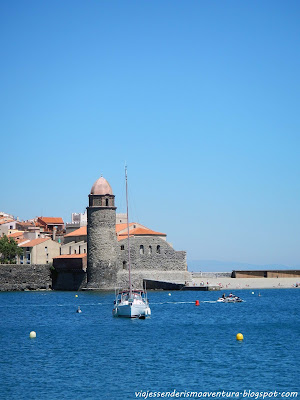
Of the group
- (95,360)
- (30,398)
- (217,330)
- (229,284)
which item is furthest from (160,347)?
(229,284)

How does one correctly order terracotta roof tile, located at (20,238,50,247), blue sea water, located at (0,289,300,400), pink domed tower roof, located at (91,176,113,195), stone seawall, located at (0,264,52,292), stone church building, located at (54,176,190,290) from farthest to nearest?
terracotta roof tile, located at (20,238,50,247) < stone seawall, located at (0,264,52,292) < pink domed tower roof, located at (91,176,113,195) < stone church building, located at (54,176,190,290) < blue sea water, located at (0,289,300,400)

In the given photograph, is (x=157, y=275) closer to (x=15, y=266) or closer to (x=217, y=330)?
(x=15, y=266)

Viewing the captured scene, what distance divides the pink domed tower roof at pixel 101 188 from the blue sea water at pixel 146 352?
18.4 metres

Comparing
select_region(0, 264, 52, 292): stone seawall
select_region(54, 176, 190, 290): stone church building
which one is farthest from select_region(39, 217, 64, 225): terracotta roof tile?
select_region(0, 264, 52, 292): stone seawall

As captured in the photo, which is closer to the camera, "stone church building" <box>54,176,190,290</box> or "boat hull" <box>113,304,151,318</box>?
"boat hull" <box>113,304,151,318</box>

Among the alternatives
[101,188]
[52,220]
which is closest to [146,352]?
[101,188]

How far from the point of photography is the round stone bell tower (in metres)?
76.8

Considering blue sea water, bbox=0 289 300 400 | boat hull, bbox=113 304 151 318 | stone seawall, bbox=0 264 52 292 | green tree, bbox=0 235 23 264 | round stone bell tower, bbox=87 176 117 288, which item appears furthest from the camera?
green tree, bbox=0 235 23 264

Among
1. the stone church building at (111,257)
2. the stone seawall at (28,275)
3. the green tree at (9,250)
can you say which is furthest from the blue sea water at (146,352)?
the green tree at (9,250)

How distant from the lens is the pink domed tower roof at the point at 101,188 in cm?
7756

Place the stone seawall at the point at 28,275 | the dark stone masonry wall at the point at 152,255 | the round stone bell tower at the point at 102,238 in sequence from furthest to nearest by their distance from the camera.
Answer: the stone seawall at the point at 28,275 < the dark stone masonry wall at the point at 152,255 < the round stone bell tower at the point at 102,238

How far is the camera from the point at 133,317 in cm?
5106

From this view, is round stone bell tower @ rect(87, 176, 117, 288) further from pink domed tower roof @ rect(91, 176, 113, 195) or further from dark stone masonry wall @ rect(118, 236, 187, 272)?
dark stone masonry wall @ rect(118, 236, 187, 272)

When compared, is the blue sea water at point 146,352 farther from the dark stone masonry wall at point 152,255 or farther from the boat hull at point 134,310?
the dark stone masonry wall at point 152,255
